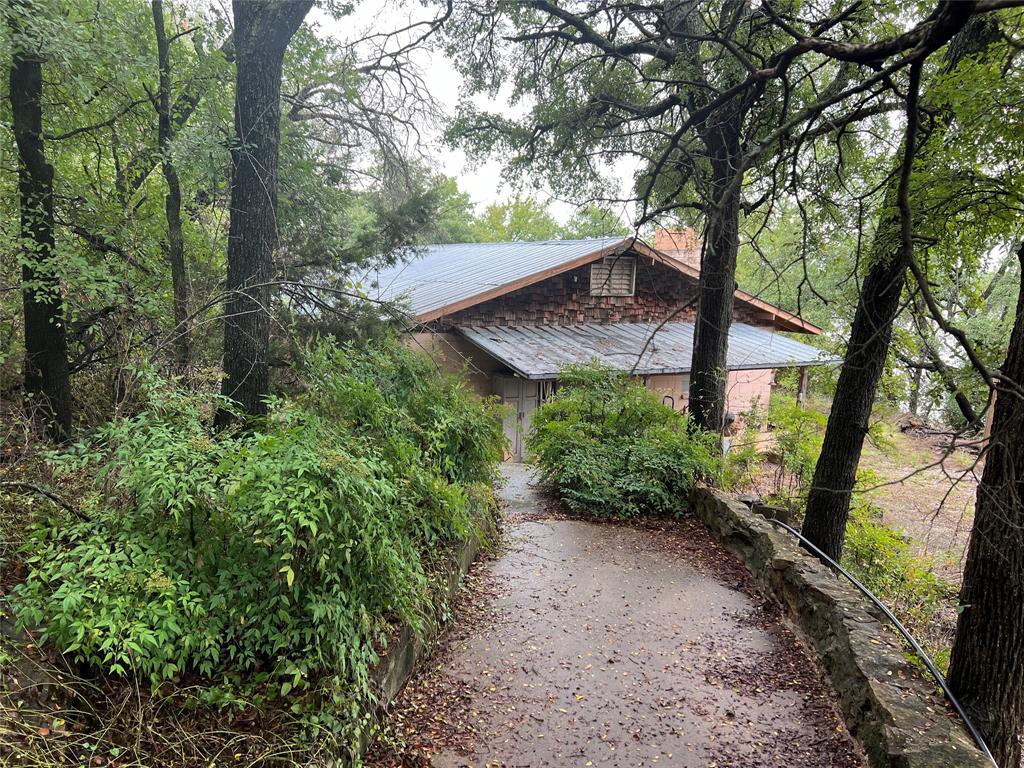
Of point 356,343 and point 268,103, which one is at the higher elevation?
Result: point 268,103

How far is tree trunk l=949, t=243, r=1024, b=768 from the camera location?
319cm

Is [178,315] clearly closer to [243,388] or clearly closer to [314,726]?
[243,388]

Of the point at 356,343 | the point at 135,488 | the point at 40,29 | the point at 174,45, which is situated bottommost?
the point at 135,488

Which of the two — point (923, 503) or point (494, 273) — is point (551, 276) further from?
point (923, 503)

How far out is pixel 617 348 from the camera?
42.2ft

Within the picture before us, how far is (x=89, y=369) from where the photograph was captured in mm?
6211

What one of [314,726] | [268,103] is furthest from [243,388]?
[314,726]

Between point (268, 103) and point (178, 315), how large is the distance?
2.37 metres

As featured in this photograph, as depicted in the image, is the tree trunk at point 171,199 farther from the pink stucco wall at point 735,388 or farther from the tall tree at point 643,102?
the pink stucco wall at point 735,388

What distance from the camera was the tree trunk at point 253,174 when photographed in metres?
5.67

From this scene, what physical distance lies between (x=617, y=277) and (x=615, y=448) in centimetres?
726

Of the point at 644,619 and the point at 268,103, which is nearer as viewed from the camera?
the point at 644,619

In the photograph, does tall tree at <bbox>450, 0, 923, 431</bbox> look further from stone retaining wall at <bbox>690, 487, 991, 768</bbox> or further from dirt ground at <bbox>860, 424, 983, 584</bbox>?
dirt ground at <bbox>860, 424, 983, 584</bbox>

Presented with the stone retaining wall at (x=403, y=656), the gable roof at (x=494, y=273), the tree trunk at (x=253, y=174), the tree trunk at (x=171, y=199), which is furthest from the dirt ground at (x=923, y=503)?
the tree trunk at (x=171, y=199)
